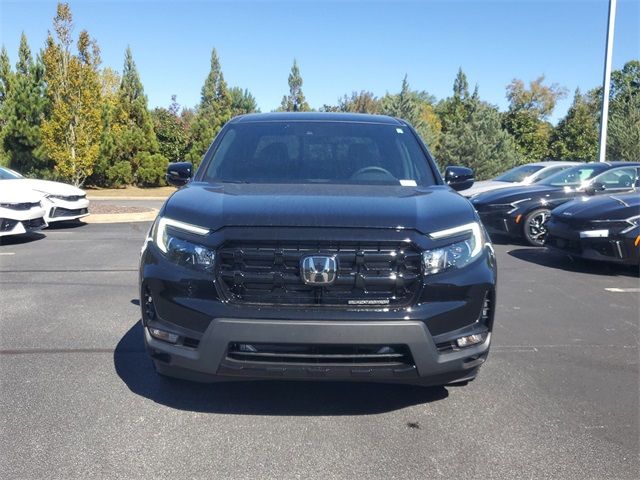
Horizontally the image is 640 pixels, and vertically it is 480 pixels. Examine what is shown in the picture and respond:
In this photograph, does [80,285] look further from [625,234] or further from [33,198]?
[625,234]

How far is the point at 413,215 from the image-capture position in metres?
3.23

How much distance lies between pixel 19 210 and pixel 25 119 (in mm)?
16753

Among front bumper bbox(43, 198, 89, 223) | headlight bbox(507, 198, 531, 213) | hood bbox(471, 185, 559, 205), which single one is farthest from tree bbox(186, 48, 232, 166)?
headlight bbox(507, 198, 531, 213)

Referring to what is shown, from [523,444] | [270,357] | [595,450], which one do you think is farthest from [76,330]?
[595,450]

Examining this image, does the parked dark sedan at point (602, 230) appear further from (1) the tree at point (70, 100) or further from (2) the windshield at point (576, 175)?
(1) the tree at point (70, 100)

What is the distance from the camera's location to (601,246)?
25.0 ft

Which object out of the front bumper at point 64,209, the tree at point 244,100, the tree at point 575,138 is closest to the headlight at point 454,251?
the front bumper at point 64,209

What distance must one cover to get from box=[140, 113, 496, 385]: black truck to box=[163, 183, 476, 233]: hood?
0.01 meters

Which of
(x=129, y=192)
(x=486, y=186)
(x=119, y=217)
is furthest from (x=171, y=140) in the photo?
(x=486, y=186)

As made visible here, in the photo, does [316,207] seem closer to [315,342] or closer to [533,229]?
[315,342]

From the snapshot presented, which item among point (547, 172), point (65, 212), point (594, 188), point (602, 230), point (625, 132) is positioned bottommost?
point (65, 212)

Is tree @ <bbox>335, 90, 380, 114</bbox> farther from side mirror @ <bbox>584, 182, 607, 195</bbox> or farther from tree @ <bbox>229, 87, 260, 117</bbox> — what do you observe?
side mirror @ <bbox>584, 182, 607, 195</bbox>

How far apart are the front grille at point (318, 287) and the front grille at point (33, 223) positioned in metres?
8.06

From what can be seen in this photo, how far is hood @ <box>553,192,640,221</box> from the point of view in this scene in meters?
7.64
